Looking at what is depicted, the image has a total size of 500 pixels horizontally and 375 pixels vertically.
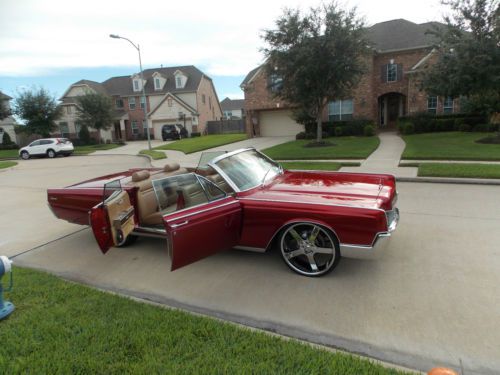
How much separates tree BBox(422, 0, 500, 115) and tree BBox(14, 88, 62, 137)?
1252 inches

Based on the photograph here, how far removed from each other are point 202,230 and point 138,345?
1.22m

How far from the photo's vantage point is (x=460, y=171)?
8.62 m

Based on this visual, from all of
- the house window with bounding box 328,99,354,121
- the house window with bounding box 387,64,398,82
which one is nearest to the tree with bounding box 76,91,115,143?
the house window with bounding box 328,99,354,121

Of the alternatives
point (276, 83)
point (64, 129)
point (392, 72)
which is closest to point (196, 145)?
point (276, 83)

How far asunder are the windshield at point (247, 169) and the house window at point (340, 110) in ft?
68.6

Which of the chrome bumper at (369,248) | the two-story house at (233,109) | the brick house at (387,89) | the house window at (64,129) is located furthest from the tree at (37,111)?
the two-story house at (233,109)

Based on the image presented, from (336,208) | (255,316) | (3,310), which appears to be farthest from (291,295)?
(3,310)

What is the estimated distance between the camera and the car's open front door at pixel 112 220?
3746mm

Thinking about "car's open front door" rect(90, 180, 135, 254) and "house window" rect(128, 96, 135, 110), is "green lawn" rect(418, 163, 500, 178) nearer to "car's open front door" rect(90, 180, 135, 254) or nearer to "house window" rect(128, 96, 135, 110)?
"car's open front door" rect(90, 180, 135, 254)

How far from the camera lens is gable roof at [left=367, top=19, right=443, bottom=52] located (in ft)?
76.6

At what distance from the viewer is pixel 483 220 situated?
5305mm

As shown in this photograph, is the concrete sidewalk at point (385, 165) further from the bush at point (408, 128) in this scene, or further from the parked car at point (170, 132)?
the parked car at point (170, 132)

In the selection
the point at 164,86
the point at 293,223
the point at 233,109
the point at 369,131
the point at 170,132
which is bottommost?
the point at 293,223

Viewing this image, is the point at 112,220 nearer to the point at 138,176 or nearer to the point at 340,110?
the point at 138,176
